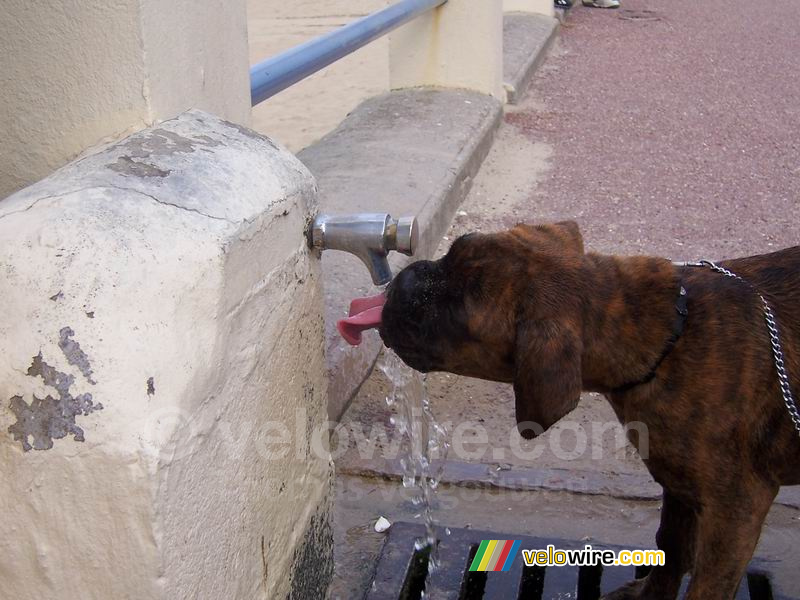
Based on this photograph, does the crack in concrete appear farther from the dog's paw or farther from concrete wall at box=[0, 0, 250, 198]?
the dog's paw

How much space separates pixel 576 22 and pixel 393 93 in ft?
20.0

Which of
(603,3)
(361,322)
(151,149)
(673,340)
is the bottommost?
(603,3)

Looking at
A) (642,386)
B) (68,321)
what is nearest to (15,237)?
(68,321)

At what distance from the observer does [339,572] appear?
2.84 meters

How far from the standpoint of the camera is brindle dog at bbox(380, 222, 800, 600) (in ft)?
7.58

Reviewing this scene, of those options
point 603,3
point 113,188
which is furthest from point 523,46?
point 113,188

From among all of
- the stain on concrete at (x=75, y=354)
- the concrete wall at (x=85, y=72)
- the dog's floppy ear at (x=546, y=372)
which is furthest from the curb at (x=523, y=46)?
the stain on concrete at (x=75, y=354)

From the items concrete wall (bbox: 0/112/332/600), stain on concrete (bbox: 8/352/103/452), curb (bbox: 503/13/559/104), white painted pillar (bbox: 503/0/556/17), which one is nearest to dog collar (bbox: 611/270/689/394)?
concrete wall (bbox: 0/112/332/600)

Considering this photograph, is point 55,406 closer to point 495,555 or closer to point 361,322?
point 361,322

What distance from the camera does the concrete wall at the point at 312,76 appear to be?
8258 mm

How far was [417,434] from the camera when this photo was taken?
11.4ft

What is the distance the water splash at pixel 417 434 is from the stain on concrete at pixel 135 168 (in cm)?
154

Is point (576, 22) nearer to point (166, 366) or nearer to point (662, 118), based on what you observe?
point (662, 118)

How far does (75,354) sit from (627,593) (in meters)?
1.78
